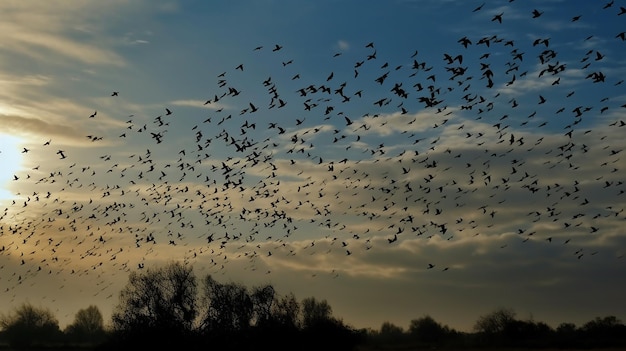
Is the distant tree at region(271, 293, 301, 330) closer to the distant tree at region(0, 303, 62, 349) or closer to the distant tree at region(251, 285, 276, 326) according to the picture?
the distant tree at region(251, 285, 276, 326)

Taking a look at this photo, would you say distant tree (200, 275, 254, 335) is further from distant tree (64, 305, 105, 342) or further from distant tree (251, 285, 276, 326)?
distant tree (64, 305, 105, 342)

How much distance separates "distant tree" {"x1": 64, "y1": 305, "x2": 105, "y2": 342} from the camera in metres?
141

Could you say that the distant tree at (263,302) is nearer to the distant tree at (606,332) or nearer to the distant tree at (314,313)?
the distant tree at (314,313)

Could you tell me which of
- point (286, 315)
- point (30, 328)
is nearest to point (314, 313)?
point (286, 315)

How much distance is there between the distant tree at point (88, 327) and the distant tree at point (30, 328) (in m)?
4.67

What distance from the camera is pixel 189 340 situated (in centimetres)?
8762

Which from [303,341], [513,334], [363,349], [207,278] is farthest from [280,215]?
[513,334]

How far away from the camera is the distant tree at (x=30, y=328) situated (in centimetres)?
13175

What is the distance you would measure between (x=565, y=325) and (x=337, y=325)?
5901 cm

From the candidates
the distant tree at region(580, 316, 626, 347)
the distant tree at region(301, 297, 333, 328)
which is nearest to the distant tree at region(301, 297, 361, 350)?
the distant tree at region(301, 297, 333, 328)

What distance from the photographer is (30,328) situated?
440ft

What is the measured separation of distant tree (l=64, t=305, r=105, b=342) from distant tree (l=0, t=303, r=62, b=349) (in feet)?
15.3

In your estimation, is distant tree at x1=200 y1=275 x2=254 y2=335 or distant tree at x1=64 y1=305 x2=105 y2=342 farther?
distant tree at x1=64 y1=305 x2=105 y2=342

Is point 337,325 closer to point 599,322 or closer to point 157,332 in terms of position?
point 157,332
